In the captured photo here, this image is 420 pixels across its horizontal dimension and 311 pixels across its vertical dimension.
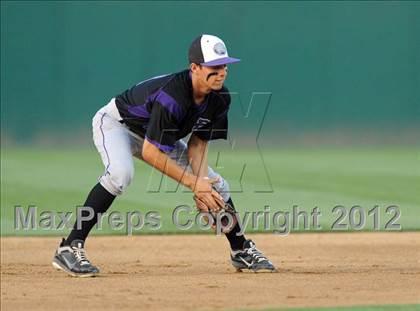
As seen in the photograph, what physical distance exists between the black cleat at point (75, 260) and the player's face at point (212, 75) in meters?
1.16

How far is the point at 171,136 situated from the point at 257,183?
5.99 metres

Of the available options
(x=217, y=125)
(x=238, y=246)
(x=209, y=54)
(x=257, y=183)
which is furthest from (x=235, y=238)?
(x=257, y=183)

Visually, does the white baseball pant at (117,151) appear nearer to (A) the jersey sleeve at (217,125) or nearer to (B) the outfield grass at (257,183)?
(A) the jersey sleeve at (217,125)

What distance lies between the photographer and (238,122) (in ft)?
46.4

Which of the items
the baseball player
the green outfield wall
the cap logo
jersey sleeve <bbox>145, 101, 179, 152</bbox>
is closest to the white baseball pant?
the baseball player

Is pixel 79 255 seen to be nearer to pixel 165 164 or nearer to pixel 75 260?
pixel 75 260

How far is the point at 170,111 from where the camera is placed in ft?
16.5

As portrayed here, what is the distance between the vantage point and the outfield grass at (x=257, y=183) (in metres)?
9.21

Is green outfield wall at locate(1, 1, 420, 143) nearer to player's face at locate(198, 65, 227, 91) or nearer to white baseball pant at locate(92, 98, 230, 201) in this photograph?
white baseball pant at locate(92, 98, 230, 201)

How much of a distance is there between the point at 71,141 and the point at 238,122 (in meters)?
2.51

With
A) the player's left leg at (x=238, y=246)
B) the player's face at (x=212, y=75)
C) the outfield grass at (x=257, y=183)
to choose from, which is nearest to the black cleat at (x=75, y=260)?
the player's left leg at (x=238, y=246)

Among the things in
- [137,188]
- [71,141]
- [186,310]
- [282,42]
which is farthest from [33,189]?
[186,310]

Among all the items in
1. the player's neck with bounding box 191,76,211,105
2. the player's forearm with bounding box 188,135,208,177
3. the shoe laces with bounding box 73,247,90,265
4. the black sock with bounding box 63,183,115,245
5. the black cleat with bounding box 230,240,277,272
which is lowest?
the black cleat with bounding box 230,240,277,272

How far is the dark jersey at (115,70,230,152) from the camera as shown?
5.03m
